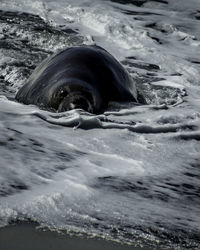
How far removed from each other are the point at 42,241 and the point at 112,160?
59.5 inches

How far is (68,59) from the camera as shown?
590 cm

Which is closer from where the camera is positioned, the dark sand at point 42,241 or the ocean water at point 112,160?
the dark sand at point 42,241

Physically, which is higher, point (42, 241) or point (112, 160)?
point (42, 241)

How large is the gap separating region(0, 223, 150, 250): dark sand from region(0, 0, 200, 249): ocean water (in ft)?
0.20

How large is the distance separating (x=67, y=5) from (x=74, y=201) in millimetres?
10250

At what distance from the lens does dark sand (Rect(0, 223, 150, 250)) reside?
2.32 m

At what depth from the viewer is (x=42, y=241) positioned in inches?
92.9

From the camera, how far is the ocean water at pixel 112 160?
271 cm

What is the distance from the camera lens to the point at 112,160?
12.5 ft

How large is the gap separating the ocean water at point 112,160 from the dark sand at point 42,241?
0.20ft

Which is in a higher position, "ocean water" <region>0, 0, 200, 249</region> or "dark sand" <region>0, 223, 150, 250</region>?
"dark sand" <region>0, 223, 150, 250</region>

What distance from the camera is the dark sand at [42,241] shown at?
91.4 inches

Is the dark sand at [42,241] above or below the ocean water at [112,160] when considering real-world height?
above

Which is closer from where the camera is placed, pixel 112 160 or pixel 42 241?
pixel 42 241
